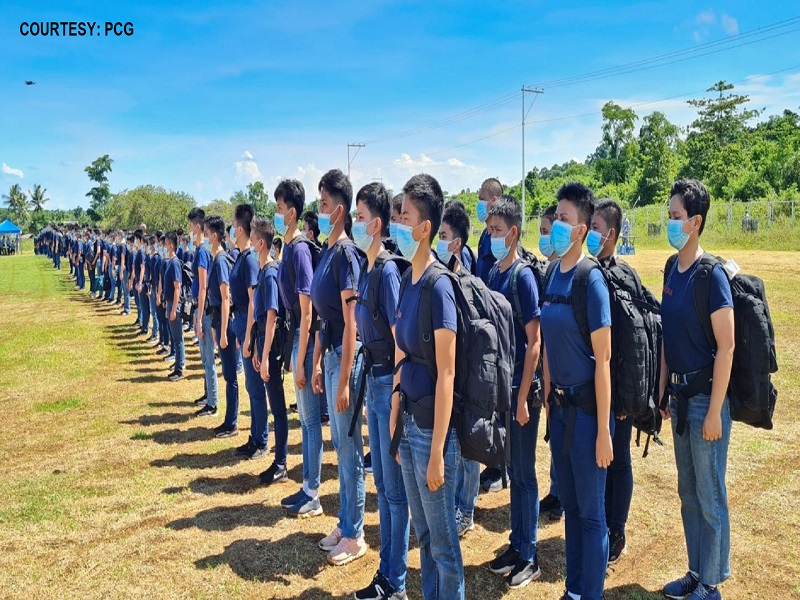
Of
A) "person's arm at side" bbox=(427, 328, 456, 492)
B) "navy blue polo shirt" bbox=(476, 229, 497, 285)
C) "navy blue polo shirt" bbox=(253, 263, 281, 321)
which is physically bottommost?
"person's arm at side" bbox=(427, 328, 456, 492)

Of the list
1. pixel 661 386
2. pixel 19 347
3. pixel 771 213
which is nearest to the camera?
pixel 661 386

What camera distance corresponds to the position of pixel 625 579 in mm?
4027

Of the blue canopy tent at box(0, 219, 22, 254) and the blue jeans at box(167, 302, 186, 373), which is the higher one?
the blue canopy tent at box(0, 219, 22, 254)

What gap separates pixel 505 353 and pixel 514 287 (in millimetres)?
1306

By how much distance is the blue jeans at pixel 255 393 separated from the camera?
617 cm

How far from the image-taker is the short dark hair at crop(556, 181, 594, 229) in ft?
11.8

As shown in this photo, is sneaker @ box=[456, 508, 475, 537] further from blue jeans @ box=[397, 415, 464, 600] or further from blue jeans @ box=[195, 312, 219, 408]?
blue jeans @ box=[195, 312, 219, 408]

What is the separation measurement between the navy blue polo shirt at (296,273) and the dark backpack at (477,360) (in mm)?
1958

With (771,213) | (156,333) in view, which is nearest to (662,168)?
(771,213)

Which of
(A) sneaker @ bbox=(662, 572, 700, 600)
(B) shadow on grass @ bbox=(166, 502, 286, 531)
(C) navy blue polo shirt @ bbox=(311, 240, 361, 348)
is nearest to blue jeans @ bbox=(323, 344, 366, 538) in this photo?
(C) navy blue polo shirt @ bbox=(311, 240, 361, 348)

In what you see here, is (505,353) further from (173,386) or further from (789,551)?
(173,386)

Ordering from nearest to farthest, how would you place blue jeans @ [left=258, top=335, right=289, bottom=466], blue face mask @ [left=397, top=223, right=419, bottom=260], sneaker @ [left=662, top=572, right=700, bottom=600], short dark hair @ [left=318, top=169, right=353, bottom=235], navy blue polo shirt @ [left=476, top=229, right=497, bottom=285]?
blue face mask @ [left=397, top=223, right=419, bottom=260], sneaker @ [left=662, top=572, right=700, bottom=600], short dark hair @ [left=318, top=169, right=353, bottom=235], navy blue polo shirt @ [left=476, top=229, right=497, bottom=285], blue jeans @ [left=258, top=335, right=289, bottom=466]

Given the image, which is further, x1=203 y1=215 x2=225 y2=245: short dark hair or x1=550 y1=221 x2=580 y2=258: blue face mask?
x1=203 y1=215 x2=225 y2=245: short dark hair

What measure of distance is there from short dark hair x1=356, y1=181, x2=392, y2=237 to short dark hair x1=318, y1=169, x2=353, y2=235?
45 centimetres
